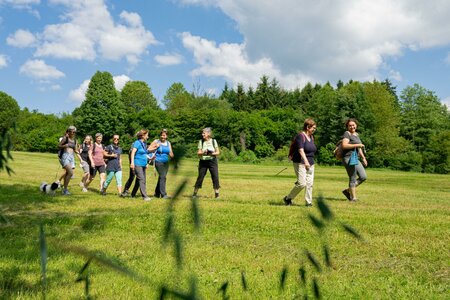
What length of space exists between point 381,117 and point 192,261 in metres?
67.0

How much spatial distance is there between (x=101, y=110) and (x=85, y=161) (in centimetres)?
7199

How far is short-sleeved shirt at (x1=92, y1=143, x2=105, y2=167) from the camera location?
15.2 metres

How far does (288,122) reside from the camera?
83062mm

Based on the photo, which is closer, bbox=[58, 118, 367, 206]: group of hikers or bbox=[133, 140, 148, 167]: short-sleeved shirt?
bbox=[58, 118, 367, 206]: group of hikers

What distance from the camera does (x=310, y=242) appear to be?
21.3 ft

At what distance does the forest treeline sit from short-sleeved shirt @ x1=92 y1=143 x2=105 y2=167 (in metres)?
32.0

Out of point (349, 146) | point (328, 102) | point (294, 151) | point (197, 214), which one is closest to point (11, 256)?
point (197, 214)

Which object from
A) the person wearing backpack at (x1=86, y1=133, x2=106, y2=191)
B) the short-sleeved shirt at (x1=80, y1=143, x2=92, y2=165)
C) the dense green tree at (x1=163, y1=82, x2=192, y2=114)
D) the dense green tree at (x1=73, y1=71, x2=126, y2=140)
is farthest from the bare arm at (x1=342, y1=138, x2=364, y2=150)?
the dense green tree at (x1=163, y1=82, x2=192, y2=114)

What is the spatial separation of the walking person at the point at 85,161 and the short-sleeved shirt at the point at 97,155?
27cm

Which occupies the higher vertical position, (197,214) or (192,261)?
(197,214)

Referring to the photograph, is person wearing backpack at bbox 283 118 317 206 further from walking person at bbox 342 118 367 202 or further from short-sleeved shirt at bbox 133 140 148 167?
short-sleeved shirt at bbox 133 140 148 167

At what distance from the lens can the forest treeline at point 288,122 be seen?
59.4 metres

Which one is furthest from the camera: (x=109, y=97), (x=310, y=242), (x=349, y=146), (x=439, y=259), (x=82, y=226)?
(x=109, y=97)

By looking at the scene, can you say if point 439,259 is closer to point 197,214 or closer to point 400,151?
point 197,214
